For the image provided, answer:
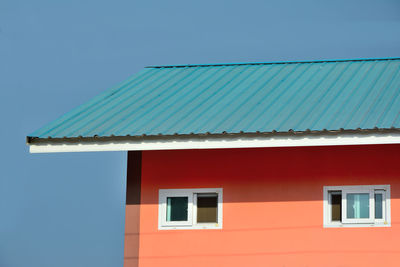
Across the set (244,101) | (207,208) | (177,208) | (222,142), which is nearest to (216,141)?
(222,142)

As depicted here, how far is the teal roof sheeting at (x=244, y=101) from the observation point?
1018 centimetres

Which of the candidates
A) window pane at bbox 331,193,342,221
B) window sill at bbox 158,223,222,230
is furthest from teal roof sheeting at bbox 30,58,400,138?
window sill at bbox 158,223,222,230

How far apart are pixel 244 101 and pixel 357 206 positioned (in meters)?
2.36

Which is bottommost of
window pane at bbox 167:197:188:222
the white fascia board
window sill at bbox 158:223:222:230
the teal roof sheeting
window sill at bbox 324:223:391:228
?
window sill at bbox 158:223:222:230

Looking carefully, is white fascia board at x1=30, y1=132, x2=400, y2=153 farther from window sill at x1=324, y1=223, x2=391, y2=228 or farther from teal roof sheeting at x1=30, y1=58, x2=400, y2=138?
window sill at x1=324, y1=223, x2=391, y2=228

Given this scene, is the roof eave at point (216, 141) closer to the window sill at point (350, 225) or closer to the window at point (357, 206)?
the window at point (357, 206)

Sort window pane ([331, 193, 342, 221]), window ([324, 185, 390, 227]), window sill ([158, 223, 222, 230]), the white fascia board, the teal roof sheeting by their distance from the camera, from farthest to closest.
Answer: window sill ([158, 223, 222, 230]) < window pane ([331, 193, 342, 221]) < window ([324, 185, 390, 227]) < the teal roof sheeting < the white fascia board

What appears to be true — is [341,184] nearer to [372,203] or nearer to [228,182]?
[372,203]

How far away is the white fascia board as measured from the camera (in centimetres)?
956

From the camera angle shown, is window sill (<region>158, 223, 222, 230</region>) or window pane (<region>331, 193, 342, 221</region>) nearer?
window pane (<region>331, 193, 342, 221</region>)

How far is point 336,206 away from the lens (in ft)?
34.3

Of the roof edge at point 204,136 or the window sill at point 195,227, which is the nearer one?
the roof edge at point 204,136

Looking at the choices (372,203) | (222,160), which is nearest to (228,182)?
(222,160)

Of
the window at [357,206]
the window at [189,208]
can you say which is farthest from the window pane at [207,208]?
the window at [357,206]
